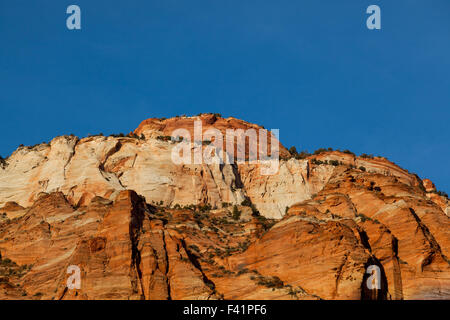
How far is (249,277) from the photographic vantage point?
72.3 m

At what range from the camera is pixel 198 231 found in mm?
83688

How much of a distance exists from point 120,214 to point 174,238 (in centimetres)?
508

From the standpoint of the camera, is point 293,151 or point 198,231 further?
point 293,151

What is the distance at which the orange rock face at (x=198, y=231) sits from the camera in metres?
70.9

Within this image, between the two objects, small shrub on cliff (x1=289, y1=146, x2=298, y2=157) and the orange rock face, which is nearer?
A: the orange rock face

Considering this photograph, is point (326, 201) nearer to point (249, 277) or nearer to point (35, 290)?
point (249, 277)

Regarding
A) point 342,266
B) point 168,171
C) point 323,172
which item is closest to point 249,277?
point 342,266

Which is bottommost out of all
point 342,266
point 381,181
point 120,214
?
point 342,266

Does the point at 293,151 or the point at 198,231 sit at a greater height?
the point at 293,151

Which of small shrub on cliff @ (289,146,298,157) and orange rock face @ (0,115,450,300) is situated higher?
small shrub on cliff @ (289,146,298,157)

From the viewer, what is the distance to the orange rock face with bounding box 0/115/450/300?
7094 cm

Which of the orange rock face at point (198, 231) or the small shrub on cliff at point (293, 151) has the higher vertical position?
the small shrub on cliff at point (293, 151)

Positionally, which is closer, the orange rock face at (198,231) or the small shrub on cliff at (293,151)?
the orange rock face at (198,231)
